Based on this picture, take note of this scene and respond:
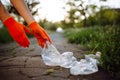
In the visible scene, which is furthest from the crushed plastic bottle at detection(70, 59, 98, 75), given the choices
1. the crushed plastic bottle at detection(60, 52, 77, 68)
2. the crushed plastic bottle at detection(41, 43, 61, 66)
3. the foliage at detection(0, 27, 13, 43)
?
the foliage at detection(0, 27, 13, 43)

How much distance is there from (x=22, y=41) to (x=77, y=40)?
219 centimetres

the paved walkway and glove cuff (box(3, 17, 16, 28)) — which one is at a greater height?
glove cuff (box(3, 17, 16, 28))

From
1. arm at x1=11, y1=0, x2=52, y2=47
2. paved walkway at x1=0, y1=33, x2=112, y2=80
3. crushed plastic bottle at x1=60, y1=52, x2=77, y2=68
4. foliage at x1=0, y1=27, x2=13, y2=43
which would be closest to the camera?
paved walkway at x1=0, y1=33, x2=112, y2=80

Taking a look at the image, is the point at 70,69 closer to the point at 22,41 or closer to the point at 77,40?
the point at 22,41

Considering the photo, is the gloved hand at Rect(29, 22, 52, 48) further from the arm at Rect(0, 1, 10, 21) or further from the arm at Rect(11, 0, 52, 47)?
the arm at Rect(0, 1, 10, 21)

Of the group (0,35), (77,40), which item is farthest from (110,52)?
(0,35)

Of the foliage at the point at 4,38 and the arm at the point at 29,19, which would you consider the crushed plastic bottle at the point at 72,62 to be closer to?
the arm at the point at 29,19

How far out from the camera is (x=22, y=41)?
2.66 meters

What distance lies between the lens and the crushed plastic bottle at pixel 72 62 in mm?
2480

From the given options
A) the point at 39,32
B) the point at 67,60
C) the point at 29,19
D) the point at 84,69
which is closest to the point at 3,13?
the point at 29,19

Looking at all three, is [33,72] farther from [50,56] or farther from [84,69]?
[84,69]

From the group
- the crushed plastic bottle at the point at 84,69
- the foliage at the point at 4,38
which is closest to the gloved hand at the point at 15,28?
the crushed plastic bottle at the point at 84,69

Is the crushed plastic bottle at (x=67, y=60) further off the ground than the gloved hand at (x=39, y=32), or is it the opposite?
the gloved hand at (x=39, y=32)

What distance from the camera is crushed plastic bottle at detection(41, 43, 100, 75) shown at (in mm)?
2480
